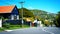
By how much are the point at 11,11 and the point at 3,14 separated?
3585 millimetres

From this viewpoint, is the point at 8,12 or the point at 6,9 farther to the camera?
the point at 6,9

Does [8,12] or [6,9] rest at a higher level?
[6,9]

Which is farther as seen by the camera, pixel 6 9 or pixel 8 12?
pixel 6 9

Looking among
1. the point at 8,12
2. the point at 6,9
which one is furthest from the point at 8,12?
the point at 6,9

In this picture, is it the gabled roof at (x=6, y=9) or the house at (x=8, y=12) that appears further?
the gabled roof at (x=6, y=9)

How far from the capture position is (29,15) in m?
124

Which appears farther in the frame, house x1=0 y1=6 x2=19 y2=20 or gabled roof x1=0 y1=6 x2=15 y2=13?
gabled roof x1=0 y1=6 x2=15 y2=13

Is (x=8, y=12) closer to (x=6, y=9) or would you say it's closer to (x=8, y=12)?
(x=8, y=12)

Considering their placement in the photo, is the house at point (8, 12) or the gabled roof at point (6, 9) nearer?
the house at point (8, 12)

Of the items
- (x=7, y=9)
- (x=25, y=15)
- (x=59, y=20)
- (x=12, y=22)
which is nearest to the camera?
(x=12, y=22)

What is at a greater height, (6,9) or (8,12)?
(6,9)

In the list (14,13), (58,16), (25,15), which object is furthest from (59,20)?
(14,13)

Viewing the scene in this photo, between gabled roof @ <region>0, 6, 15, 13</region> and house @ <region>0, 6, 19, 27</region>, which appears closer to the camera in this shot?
house @ <region>0, 6, 19, 27</region>

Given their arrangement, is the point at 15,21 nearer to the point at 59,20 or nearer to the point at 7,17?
the point at 7,17
